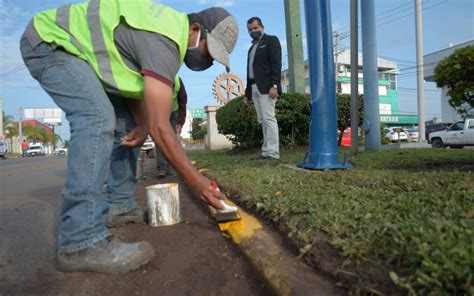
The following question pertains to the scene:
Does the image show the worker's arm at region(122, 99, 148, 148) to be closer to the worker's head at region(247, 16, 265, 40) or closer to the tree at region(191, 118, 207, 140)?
the worker's head at region(247, 16, 265, 40)

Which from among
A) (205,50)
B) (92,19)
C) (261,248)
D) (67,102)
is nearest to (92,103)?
(67,102)

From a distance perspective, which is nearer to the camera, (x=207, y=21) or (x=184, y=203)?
(x=207, y=21)

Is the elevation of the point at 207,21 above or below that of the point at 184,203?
above

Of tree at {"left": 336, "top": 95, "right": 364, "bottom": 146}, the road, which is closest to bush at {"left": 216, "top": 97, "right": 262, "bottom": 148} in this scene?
tree at {"left": 336, "top": 95, "right": 364, "bottom": 146}

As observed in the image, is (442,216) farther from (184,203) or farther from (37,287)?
(184,203)

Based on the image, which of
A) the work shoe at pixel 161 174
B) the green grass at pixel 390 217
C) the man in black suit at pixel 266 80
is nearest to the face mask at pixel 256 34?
the man in black suit at pixel 266 80

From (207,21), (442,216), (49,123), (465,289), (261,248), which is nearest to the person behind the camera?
(465,289)

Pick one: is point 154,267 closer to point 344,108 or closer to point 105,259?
point 105,259

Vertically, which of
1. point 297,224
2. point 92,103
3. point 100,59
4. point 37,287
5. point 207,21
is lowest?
point 37,287

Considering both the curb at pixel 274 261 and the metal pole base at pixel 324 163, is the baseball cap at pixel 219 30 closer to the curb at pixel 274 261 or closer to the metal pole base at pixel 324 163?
the curb at pixel 274 261

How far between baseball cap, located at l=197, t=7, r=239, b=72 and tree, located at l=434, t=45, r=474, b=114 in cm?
246

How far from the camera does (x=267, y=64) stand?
218 inches

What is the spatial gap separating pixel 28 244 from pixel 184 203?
134 centimetres

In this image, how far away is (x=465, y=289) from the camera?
3.68 ft
